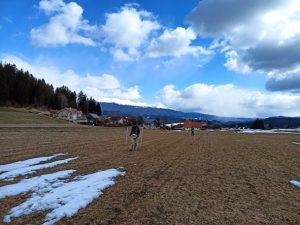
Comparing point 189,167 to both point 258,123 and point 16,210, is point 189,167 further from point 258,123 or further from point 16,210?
point 258,123

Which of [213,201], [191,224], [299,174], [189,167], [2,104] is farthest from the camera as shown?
[2,104]

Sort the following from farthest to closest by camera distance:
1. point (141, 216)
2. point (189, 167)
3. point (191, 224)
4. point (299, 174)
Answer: point (189, 167) < point (299, 174) < point (141, 216) < point (191, 224)

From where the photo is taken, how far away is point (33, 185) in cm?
1173

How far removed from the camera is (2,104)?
130 m

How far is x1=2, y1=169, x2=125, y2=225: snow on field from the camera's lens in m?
8.66

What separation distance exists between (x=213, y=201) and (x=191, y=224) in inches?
93.7

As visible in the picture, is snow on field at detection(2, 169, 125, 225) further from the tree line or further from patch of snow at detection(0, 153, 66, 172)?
the tree line

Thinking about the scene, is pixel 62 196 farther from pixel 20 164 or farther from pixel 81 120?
pixel 81 120

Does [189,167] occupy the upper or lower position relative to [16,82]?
lower

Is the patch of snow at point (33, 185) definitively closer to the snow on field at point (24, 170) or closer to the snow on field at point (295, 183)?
the snow on field at point (24, 170)

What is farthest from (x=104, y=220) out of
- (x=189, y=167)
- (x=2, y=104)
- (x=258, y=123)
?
→ (x=258, y=123)

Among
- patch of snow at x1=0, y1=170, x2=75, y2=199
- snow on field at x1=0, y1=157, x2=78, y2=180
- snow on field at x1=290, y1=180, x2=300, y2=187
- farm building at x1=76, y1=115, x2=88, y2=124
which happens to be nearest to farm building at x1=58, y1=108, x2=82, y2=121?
farm building at x1=76, y1=115, x2=88, y2=124

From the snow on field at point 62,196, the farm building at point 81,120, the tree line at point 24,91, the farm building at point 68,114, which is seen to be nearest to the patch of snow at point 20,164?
the snow on field at point 62,196

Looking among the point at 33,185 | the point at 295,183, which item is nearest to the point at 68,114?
the point at 33,185
